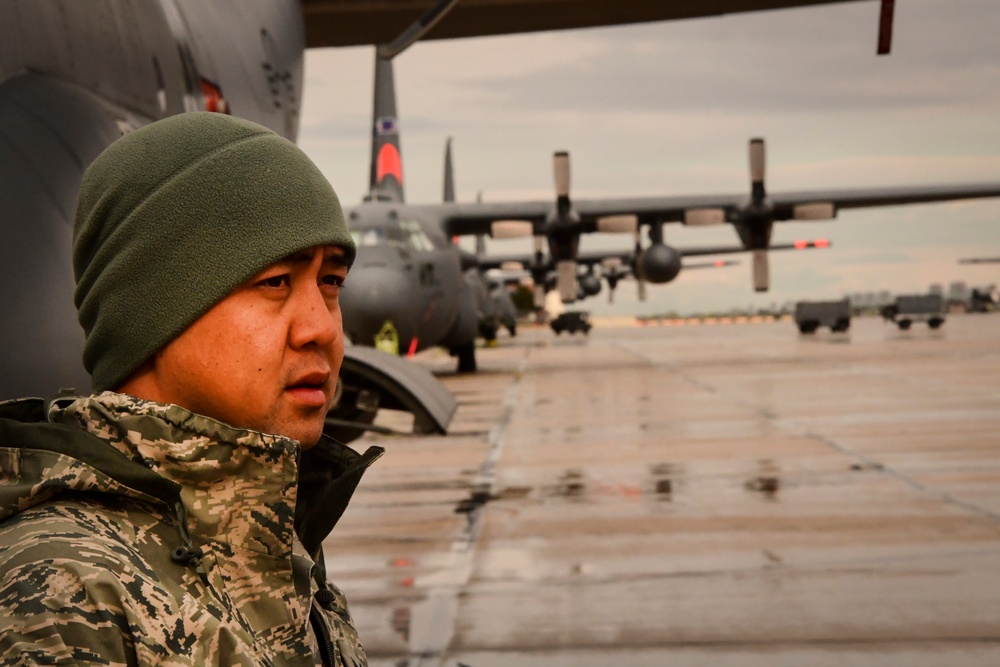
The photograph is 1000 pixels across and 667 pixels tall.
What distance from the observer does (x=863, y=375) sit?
20.5 metres

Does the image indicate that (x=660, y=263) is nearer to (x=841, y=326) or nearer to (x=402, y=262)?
(x=402, y=262)

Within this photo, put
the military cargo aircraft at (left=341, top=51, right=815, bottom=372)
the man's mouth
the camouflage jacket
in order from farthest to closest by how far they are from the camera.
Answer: the military cargo aircraft at (left=341, top=51, right=815, bottom=372) → the man's mouth → the camouflage jacket

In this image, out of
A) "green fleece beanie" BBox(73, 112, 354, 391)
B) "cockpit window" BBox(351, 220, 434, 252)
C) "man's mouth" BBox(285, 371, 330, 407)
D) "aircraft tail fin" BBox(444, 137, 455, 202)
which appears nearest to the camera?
"green fleece beanie" BBox(73, 112, 354, 391)

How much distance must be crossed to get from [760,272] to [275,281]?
25375 mm

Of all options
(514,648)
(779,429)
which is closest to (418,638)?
(514,648)

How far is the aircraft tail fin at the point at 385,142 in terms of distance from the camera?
22.9 meters

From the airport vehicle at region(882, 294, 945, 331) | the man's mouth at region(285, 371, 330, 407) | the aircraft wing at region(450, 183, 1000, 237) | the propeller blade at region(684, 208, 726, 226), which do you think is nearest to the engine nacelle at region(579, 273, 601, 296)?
the airport vehicle at region(882, 294, 945, 331)

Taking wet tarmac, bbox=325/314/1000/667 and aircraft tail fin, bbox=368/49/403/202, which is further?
aircraft tail fin, bbox=368/49/403/202

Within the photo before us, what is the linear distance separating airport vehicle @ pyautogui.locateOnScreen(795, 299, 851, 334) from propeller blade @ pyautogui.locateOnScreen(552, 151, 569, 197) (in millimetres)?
20423

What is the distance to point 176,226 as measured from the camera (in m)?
1.45

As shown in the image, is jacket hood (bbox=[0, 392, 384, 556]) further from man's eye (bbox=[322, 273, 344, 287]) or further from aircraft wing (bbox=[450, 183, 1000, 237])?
aircraft wing (bbox=[450, 183, 1000, 237])

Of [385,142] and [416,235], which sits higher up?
[385,142]

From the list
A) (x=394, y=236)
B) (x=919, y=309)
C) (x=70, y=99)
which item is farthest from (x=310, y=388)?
(x=919, y=309)

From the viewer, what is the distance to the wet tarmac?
5.02 m
